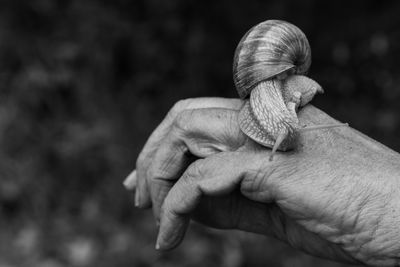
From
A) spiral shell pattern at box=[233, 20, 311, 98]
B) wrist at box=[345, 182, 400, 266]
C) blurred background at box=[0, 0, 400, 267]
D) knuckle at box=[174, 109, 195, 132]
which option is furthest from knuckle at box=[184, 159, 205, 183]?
blurred background at box=[0, 0, 400, 267]

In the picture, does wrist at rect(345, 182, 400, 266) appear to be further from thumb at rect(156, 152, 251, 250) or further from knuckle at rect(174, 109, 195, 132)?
knuckle at rect(174, 109, 195, 132)

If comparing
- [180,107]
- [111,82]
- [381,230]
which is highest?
[180,107]

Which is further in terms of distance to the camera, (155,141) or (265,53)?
(155,141)

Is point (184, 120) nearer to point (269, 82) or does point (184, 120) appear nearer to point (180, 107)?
point (180, 107)

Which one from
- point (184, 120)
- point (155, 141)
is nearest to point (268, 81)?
point (184, 120)

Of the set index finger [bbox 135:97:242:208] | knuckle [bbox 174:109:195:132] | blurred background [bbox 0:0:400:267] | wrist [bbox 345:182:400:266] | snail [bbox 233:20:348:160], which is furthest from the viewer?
blurred background [bbox 0:0:400:267]

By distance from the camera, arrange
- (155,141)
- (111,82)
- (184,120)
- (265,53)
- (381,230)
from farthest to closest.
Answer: (111,82)
(155,141)
(184,120)
(265,53)
(381,230)
